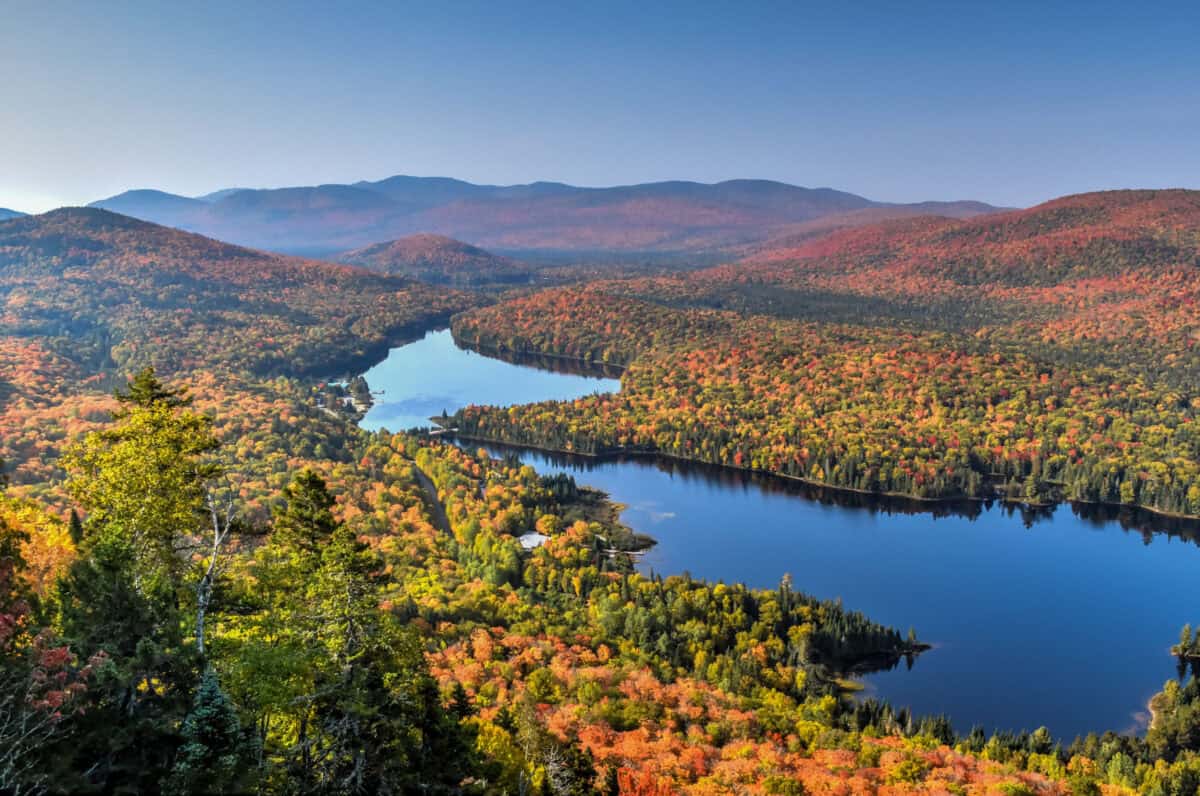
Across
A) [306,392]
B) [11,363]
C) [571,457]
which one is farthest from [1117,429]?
[11,363]

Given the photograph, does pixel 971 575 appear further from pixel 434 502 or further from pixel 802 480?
pixel 434 502

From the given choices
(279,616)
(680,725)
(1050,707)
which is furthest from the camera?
(1050,707)

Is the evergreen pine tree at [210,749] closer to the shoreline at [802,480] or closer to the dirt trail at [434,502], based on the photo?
the dirt trail at [434,502]

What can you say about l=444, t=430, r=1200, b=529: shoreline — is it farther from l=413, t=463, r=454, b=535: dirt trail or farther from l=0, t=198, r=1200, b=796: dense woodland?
l=413, t=463, r=454, b=535: dirt trail

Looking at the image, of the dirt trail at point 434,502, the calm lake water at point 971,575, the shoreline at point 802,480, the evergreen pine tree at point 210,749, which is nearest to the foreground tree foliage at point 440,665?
the evergreen pine tree at point 210,749

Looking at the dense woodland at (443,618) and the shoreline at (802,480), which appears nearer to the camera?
the dense woodland at (443,618)

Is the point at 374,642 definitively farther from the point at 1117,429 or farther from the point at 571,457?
the point at 1117,429
